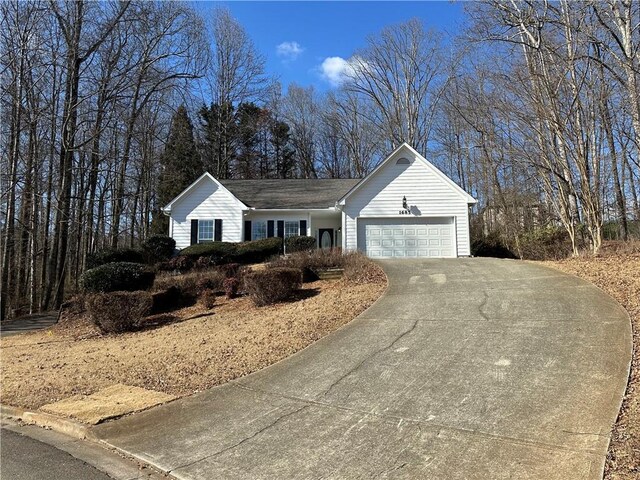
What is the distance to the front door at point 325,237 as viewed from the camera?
81.9 ft

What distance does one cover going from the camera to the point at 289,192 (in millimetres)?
26234

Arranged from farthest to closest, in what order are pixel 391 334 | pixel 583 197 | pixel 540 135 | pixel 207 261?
1. pixel 207 261
2. pixel 540 135
3. pixel 583 197
4. pixel 391 334

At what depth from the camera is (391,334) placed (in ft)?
26.3

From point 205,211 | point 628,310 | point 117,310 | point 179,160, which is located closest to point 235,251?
point 205,211

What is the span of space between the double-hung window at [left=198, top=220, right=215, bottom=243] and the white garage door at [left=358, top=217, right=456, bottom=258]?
7.77 m

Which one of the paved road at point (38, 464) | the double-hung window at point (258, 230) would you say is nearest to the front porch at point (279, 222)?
the double-hung window at point (258, 230)

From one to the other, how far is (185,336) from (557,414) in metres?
8.08

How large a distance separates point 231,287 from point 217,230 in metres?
9.59

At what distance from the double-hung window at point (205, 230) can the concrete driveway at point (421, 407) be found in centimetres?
1608

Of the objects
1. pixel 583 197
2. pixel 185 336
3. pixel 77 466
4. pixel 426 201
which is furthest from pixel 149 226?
pixel 77 466

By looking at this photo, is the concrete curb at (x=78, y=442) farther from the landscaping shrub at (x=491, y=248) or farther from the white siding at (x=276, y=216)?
the landscaping shrub at (x=491, y=248)

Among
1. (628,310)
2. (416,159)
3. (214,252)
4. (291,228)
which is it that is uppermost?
(416,159)

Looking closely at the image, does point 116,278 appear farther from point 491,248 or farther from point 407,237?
point 491,248

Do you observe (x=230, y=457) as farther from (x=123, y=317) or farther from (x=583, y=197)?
(x=583, y=197)
